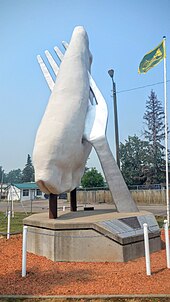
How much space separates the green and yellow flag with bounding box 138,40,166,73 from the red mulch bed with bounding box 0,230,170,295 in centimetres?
1198

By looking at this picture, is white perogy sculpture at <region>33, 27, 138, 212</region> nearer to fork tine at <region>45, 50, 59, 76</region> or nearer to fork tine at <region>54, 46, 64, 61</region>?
fork tine at <region>45, 50, 59, 76</region>

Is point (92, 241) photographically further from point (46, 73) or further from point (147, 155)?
point (147, 155)

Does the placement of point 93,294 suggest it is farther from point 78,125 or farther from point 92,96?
point 92,96

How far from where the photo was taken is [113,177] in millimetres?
10320

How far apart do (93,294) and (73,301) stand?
45 centimetres

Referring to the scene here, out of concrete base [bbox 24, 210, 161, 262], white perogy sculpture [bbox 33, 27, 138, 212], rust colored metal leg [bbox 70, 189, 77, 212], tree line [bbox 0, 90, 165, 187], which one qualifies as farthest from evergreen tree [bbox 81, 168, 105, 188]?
concrete base [bbox 24, 210, 161, 262]

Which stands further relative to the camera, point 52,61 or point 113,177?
point 52,61

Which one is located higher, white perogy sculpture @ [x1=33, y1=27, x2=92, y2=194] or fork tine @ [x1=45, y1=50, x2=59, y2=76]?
fork tine @ [x1=45, y1=50, x2=59, y2=76]

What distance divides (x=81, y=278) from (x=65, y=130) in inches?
183

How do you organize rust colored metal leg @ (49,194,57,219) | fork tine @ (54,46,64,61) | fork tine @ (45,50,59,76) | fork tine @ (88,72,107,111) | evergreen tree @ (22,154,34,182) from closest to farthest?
rust colored metal leg @ (49,194,57,219), fork tine @ (88,72,107,111), fork tine @ (45,50,59,76), fork tine @ (54,46,64,61), evergreen tree @ (22,154,34,182)

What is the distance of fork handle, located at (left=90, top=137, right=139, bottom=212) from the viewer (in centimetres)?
1030

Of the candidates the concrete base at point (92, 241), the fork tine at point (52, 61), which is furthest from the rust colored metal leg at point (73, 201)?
the fork tine at point (52, 61)

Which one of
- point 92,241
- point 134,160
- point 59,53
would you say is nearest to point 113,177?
point 92,241

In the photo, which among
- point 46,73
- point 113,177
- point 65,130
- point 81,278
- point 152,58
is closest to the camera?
point 81,278
